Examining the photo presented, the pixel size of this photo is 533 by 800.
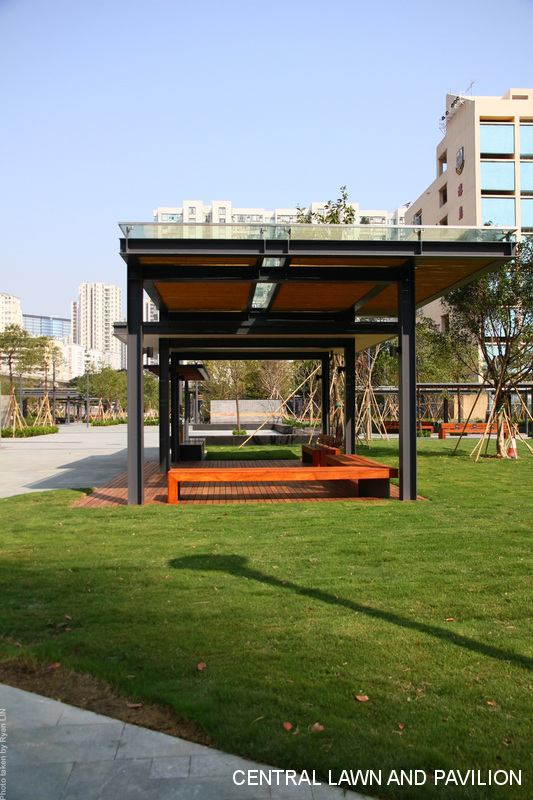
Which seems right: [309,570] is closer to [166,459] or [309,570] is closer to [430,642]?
[430,642]

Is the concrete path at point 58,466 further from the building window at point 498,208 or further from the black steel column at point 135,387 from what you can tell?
the building window at point 498,208

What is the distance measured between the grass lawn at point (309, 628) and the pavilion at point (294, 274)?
2763 mm

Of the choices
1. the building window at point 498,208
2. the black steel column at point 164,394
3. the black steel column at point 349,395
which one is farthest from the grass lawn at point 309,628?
the building window at point 498,208

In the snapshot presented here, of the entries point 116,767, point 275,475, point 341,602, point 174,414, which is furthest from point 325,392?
point 116,767

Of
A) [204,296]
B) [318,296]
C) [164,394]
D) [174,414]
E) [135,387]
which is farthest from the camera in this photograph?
[174,414]

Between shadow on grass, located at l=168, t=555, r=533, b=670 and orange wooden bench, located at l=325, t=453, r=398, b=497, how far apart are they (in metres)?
3.97

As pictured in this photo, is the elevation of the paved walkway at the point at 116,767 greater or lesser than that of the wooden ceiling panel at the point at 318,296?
lesser

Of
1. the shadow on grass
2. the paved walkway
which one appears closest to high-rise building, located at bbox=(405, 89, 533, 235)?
the shadow on grass

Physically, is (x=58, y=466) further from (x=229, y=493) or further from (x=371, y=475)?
(x=371, y=475)

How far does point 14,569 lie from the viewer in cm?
586

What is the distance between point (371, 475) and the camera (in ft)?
32.9

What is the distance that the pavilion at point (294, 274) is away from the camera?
8.77 metres

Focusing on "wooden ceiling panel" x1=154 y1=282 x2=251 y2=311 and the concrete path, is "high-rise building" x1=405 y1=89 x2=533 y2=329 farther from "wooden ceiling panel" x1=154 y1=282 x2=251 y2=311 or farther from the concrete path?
"wooden ceiling panel" x1=154 y1=282 x2=251 y2=311

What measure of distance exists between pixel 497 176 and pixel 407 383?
4866 centimetres
